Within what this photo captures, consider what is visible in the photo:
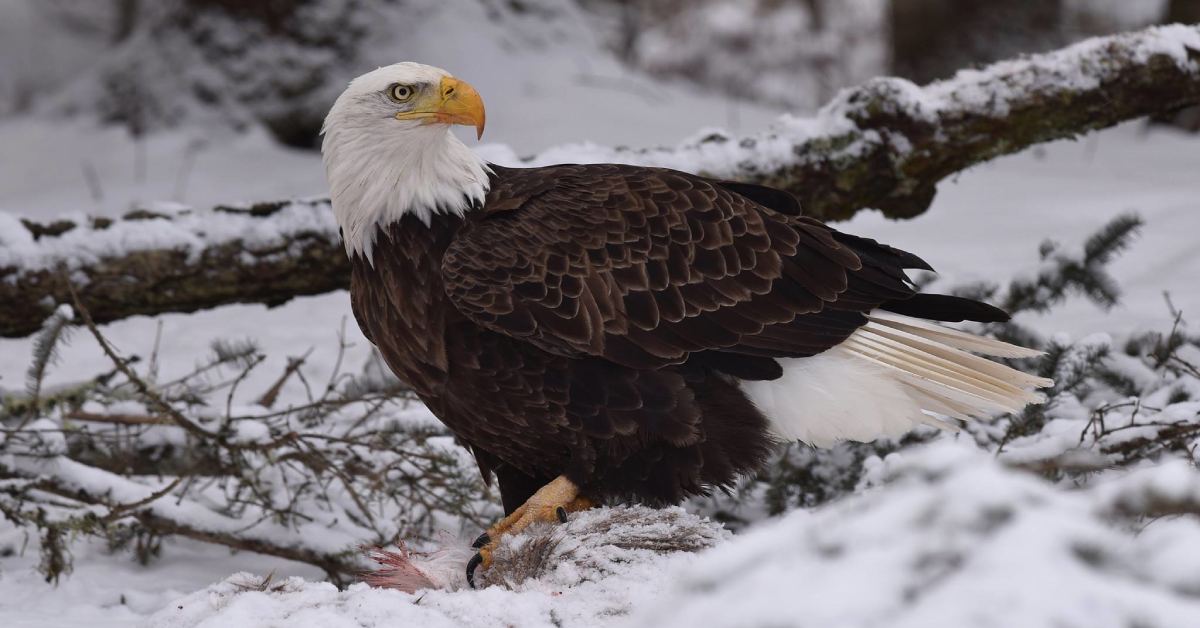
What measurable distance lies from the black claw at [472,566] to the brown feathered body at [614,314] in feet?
1.17

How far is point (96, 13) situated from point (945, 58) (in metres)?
6.91

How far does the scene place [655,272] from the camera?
3.06m

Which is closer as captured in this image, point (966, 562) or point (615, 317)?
point (966, 562)

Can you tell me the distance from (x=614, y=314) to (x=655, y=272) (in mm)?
174

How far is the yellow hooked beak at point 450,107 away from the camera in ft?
10.0

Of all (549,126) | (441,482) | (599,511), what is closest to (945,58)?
(549,126)

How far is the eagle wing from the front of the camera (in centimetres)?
292

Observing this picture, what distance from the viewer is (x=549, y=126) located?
24.6 ft

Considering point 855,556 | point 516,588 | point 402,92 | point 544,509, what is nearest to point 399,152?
point 402,92

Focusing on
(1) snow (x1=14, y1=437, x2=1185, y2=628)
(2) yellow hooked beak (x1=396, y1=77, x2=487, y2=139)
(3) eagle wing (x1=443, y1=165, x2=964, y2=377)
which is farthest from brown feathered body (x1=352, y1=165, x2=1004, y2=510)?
(1) snow (x1=14, y1=437, x2=1185, y2=628)

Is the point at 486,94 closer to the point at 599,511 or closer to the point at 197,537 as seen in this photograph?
the point at 197,537

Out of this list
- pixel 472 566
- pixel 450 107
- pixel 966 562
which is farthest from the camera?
pixel 450 107

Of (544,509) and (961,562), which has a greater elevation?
(961,562)

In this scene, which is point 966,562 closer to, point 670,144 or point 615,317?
point 615,317
